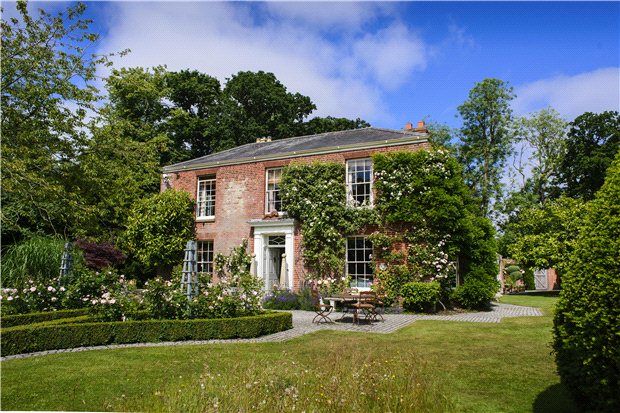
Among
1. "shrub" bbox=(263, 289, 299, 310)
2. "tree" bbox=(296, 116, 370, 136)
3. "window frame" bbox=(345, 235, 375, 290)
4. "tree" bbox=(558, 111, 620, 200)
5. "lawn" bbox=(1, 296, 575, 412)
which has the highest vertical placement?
"tree" bbox=(296, 116, 370, 136)

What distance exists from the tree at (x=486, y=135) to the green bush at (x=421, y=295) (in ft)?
68.2

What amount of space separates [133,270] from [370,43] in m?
22.6

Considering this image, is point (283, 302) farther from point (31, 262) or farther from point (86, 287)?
point (31, 262)

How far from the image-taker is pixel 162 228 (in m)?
20.9

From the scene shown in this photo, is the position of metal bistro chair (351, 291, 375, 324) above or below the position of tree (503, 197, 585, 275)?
below

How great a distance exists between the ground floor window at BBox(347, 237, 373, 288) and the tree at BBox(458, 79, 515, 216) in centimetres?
1971

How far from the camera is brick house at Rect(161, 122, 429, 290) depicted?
17625 millimetres

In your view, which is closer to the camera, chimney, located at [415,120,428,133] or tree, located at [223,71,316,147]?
chimney, located at [415,120,428,133]

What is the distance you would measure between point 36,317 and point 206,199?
1164cm

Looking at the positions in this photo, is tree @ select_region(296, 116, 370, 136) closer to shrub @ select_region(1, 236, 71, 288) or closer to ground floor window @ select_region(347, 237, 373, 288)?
ground floor window @ select_region(347, 237, 373, 288)

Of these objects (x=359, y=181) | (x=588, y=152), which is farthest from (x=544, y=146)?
(x=359, y=181)

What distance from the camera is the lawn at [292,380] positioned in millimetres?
5133


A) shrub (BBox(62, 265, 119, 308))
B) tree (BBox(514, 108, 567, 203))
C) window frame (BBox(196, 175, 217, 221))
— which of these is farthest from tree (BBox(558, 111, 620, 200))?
shrub (BBox(62, 265, 119, 308))

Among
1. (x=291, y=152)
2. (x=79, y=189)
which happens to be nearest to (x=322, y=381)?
(x=79, y=189)
